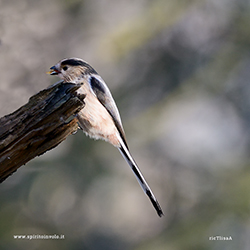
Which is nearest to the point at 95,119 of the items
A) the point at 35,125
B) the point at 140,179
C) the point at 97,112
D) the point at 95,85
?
the point at 97,112

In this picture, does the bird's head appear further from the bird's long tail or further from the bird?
the bird's long tail

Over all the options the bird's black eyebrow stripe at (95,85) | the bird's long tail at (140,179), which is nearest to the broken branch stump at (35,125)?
the bird's black eyebrow stripe at (95,85)

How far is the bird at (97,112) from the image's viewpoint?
314 centimetres

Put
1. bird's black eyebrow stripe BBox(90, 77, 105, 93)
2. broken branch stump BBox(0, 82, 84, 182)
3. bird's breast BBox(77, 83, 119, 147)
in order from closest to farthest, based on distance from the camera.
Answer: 1. broken branch stump BBox(0, 82, 84, 182)
2. bird's breast BBox(77, 83, 119, 147)
3. bird's black eyebrow stripe BBox(90, 77, 105, 93)

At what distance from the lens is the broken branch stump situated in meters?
2.04

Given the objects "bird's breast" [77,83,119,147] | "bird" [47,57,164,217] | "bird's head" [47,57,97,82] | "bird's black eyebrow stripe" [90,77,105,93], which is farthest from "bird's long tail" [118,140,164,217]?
"bird's head" [47,57,97,82]

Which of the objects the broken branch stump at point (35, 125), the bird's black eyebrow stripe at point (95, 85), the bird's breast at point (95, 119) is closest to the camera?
the broken branch stump at point (35, 125)

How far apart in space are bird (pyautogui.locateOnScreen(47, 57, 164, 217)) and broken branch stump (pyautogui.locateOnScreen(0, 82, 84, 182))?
911mm

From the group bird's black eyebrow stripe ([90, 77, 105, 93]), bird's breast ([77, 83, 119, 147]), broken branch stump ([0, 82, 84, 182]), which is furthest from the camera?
bird's black eyebrow stripe ([90, 77, 105, 93])

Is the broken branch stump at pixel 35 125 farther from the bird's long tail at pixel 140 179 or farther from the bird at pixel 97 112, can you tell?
the bird's long tail at pixel 140 179

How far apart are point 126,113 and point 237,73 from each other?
92.6 inches

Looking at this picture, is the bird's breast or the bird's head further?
the bird's head

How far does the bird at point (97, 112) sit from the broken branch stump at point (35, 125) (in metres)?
0.91

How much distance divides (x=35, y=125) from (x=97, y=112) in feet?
3.58
